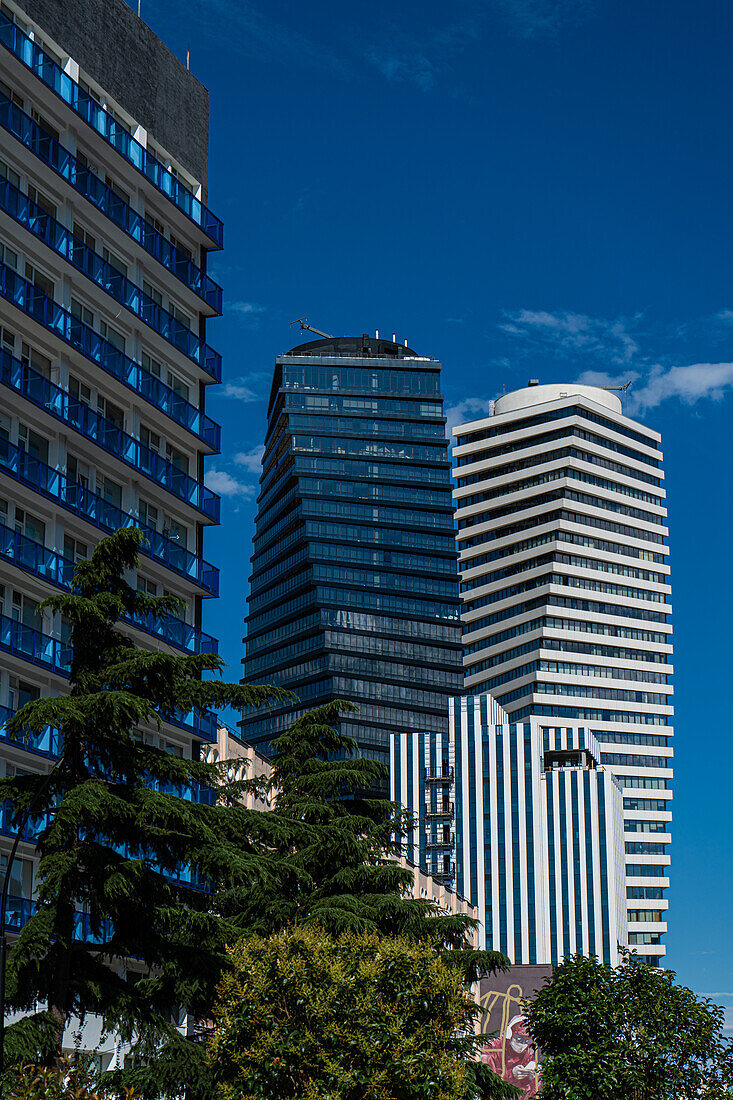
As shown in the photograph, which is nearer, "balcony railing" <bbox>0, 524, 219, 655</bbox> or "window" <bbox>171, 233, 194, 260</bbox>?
"balcony railing" <bbox>0, 524, 219, 655</bbox>

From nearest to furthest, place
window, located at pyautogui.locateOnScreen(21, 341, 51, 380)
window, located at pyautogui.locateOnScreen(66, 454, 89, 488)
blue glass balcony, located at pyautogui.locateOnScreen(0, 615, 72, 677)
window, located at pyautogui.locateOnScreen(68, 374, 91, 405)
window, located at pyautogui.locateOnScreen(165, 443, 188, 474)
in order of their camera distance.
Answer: blue glass balcony, located at pyautogui.locateOnScreen(0, 615, 72, 677) → window, located at pyautogui.locateOnScreen(21, 341, 51, 380) → window, located at pyautogui.locateOnScreen(66, 454, 89, 488) → window, located at pyautogui.locateOnScreen(68, 374, 91, 405) → window, located at pyautogui.locateOnScreen(165, 443, 188, 474)

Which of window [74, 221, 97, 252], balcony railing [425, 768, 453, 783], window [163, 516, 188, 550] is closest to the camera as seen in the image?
window [74, 221, 97, 252]

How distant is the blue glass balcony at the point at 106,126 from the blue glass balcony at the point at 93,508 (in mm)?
11806

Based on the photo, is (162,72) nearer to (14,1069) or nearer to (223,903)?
(223,903)

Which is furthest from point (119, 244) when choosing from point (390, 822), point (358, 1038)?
point (358, 1038)

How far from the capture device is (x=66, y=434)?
4562 centimetres

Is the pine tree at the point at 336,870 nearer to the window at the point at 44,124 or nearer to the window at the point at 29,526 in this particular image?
the window at the point at 29,526

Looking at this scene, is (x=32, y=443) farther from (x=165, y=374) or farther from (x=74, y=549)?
(x=165, y=374)

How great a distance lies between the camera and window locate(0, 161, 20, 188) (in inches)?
1731

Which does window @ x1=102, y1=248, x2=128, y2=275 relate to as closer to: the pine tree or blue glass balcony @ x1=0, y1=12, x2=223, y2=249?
blue glass balcony @ x1=0, y1=12, x2=223, y2=249

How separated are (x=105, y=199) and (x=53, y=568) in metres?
13.2

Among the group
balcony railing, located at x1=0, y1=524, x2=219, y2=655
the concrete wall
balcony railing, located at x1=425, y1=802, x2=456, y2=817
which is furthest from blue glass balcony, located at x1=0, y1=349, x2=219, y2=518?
balcony railing, located at x1=425, y1=802, x2=456, y2=817

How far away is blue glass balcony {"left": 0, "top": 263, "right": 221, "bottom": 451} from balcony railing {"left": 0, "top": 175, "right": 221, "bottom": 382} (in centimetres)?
171

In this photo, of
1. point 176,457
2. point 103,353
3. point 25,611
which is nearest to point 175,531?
point 176,457
